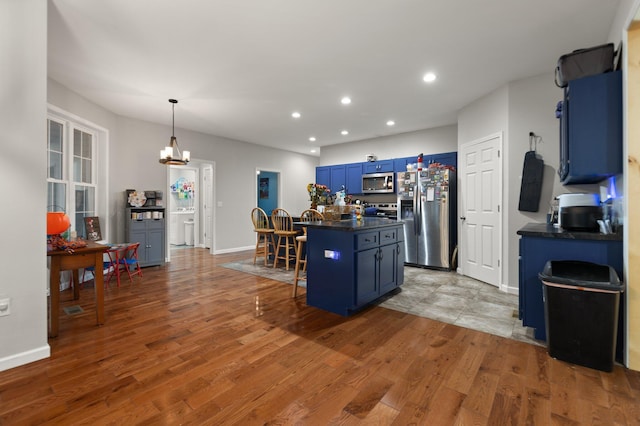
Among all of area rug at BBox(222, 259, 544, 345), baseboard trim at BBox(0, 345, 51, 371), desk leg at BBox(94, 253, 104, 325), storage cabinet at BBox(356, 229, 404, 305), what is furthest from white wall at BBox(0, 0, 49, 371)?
area rug at BBox(222, 259, 544, 345)

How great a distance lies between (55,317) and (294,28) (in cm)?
322

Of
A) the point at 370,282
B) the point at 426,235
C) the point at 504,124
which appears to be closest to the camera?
the point at 370,282

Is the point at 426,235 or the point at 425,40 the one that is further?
the point at 426,235

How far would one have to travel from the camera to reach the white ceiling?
2.36 m

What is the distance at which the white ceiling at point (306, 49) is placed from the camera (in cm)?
236

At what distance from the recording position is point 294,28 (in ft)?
8.55

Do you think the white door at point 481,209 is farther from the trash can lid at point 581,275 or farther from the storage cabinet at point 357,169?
the trash can lid at point 581,275

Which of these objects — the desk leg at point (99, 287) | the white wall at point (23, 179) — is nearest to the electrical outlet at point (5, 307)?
the white wall at point (23, 179)

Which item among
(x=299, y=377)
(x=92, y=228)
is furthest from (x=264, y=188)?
(x=299, y=377)

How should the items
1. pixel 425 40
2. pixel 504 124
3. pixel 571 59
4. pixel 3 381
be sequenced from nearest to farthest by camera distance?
1. pixel 3 381
2. pixel 571 59
3. pixel 425 40
4. pixel 504 124

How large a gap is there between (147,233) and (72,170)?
1.45m

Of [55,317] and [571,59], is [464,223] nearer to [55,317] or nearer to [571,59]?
[571,59]

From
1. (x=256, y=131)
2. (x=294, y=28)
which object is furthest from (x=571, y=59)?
(x=256, y=131)

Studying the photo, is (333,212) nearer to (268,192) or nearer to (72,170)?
(72,170)
